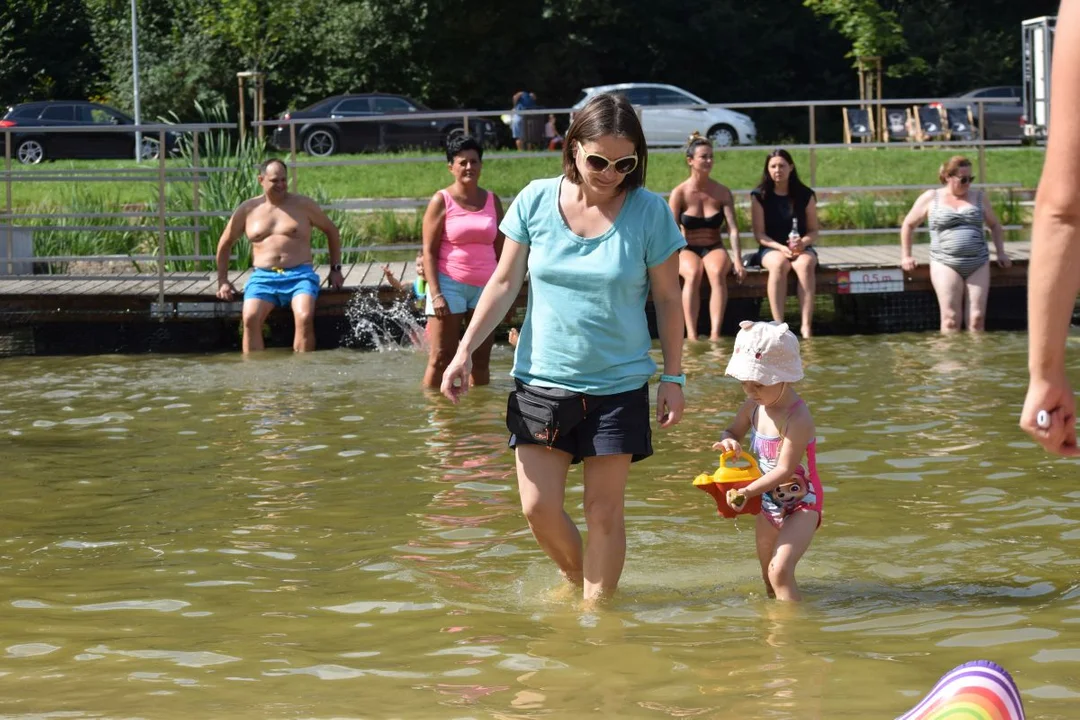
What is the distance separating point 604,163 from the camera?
5047 mm

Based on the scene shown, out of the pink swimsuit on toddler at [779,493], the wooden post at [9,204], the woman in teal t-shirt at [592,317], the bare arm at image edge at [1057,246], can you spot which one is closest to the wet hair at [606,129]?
the woman in teal t-shirt at [592,317]

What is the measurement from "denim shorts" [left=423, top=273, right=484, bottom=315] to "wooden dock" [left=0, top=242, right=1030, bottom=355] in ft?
10.2

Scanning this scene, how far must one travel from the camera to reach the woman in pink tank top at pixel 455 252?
10.1 metres

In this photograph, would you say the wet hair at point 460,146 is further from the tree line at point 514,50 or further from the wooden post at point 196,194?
the tree line at point 514,50

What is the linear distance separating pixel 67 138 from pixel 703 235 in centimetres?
2354

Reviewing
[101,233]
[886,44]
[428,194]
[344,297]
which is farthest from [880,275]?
[886,44]

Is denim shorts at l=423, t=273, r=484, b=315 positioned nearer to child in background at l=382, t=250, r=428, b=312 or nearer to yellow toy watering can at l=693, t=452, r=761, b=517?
child in background at l=382, t=250, r=428, b=312

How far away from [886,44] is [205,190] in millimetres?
21686

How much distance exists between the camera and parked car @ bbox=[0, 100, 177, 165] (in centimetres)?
3388

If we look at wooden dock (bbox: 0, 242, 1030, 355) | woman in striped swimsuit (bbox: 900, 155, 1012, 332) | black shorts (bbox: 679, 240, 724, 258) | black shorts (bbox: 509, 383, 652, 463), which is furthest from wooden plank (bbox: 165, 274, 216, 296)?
black shorts (bbox: 509, 383, 652, 463)

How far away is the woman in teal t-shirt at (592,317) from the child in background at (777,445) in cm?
24

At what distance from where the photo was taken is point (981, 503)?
7.03 meters

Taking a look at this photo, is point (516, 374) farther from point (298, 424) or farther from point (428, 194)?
point (428, 194)

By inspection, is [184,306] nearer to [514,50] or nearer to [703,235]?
[703,235]
